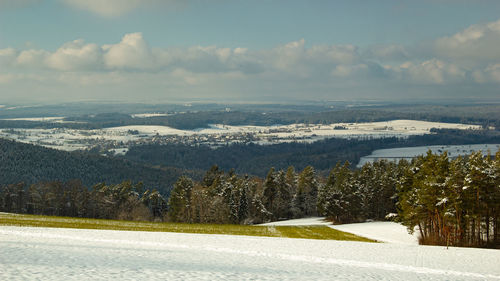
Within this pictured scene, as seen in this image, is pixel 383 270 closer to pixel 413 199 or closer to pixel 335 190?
pixel 413 199

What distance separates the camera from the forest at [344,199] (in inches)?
1389

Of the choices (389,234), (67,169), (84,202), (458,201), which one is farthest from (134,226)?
(67,169)

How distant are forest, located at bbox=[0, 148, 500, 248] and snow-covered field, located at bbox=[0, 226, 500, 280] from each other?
6.90 m

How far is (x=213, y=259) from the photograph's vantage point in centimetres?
2039

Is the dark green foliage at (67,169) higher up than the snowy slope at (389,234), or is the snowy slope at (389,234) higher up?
the snowy slope at (389,234)

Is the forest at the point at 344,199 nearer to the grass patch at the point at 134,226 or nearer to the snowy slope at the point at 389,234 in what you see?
the snowy slope at the point at 389,234

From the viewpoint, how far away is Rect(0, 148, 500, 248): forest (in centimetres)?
3528

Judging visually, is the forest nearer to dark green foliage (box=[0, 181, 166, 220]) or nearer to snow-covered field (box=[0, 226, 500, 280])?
dark green foliage (box=[0, 181, 166, 220])

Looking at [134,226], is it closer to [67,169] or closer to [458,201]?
[458,201]

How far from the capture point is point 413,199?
41.5 m

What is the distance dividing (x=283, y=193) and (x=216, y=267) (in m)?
61.8

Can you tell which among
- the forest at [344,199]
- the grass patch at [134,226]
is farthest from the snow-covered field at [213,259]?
the forest at [344,199]

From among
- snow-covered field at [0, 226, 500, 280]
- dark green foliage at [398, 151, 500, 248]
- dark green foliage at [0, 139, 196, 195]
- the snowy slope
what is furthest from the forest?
dark green foliage at [0, 139, 196, 195]

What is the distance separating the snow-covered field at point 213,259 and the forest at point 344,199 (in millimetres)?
6902
